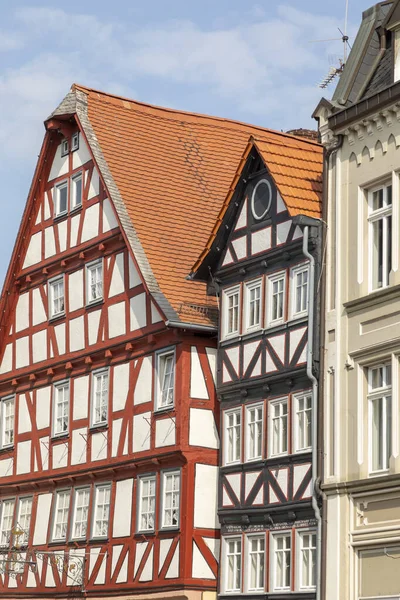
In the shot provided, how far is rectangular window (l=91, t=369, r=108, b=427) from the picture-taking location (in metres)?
33.3

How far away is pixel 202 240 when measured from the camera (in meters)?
34.0

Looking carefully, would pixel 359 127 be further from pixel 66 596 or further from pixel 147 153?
pixel 66 596

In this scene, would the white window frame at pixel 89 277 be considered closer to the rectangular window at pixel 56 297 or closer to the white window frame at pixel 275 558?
the rectangular window at pixel 56 297

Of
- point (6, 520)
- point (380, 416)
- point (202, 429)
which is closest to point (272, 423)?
point (202, 429)

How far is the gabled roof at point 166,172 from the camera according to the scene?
3189 centimetres

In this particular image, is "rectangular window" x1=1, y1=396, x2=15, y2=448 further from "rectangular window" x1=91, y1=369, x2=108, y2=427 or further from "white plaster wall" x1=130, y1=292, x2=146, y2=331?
"white plaster wall" x1=130, y1=292, x2=146, y2=331

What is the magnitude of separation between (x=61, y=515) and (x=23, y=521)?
1948 mm

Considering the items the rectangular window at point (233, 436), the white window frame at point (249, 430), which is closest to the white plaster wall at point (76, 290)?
the rectangular window at point (233, 436)

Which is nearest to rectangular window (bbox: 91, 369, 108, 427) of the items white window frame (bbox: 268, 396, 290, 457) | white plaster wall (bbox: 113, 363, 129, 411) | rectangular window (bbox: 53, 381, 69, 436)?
white plaster wall (bbox: 113, 363, 129, 411)

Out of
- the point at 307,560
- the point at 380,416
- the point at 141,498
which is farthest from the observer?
the point at 141,498

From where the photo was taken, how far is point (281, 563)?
27.8 meters

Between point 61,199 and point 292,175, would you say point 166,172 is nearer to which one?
point 61,199

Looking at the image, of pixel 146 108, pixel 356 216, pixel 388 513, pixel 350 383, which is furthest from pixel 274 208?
pixel 146 108

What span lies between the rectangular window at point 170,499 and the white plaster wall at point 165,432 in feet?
2.24
